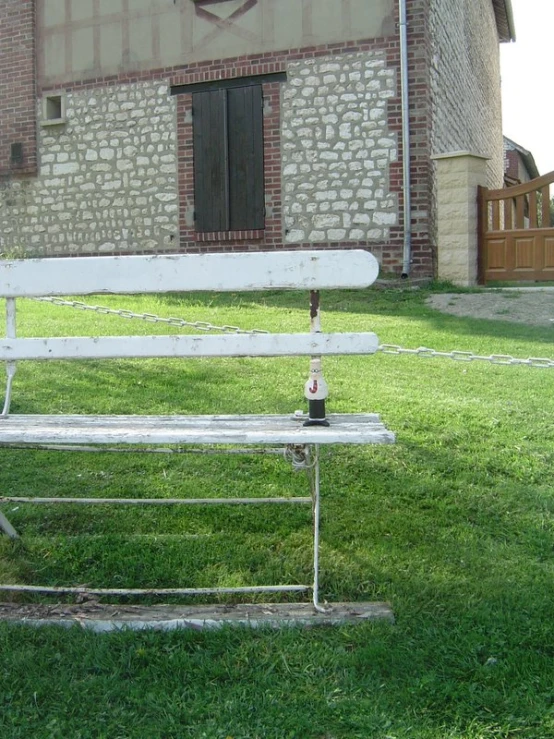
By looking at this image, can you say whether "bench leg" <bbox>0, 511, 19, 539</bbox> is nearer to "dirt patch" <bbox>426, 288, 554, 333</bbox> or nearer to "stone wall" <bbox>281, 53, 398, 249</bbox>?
"dirt patch" <bbox>426, 288, 554, 333</bbox>

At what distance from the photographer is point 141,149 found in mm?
13664

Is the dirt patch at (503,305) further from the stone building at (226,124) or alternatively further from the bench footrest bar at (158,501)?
the bench footrest bar at (158,501)

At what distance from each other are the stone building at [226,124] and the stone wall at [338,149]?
0.06 feet

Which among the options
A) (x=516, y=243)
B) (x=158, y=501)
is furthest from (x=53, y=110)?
(x=158, y=501)

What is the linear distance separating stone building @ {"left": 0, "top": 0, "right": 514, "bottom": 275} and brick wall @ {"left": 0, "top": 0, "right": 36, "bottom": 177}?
0.03 meters

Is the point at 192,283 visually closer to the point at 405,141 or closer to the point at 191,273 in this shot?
the point at 191,273

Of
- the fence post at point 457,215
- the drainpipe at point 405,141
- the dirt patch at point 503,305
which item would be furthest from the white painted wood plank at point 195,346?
the fence post at point 457,215

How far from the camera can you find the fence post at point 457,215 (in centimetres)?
1248

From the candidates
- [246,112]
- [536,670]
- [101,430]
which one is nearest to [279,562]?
[101,430]

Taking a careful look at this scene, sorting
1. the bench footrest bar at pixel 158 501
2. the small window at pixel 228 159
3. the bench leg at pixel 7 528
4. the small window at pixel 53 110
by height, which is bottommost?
the bench leg at pixel 7 528

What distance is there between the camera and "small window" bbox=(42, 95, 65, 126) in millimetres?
14250

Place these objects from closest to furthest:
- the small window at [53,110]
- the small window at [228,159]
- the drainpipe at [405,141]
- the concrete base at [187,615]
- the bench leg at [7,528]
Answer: the concrete base at [187,615]
the bench leg at [7,528]
the drainpipe at [405,141]
the small window at [228,159]
the small window at [53,110]

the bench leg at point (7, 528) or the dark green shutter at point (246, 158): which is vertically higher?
the dark green shutter at point (246, 158)

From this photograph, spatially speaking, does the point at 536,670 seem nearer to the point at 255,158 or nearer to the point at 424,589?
the point at 424,589
